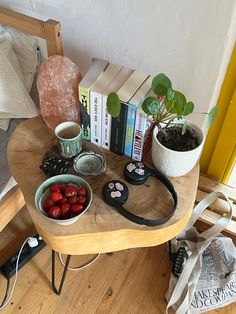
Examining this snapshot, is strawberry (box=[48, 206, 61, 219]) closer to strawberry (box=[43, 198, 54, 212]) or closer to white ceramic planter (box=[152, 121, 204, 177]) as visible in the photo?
strawberry (box=[43, 198, 54, 212])

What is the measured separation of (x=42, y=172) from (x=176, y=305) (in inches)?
26.9

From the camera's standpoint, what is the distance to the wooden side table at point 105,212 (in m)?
0.79

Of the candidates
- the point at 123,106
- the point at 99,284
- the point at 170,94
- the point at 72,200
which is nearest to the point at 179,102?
the point at 170,94

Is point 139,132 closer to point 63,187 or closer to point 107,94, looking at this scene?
point 107,94

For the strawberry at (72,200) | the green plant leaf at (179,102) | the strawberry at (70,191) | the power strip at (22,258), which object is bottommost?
the power strip at (22,258)

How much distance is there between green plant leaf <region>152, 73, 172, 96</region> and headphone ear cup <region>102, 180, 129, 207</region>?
0.83 feet

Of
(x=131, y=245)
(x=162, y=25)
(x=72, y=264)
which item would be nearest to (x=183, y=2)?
(x=162, y=25)

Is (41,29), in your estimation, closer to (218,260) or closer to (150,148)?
(150,148)

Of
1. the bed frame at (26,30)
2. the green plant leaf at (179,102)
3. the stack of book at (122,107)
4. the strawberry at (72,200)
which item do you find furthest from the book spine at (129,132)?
the bed frame at (26,30)

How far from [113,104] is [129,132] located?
12cm

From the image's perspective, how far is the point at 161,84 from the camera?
77 cm

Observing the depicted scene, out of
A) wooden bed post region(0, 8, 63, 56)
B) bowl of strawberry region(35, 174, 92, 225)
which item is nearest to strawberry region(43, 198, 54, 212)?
bowl of strawberry region(35, 174, 92, 225)

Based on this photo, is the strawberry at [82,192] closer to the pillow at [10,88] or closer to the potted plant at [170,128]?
the potted plant at [170,128]

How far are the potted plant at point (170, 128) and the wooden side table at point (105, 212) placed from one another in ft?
0.23
